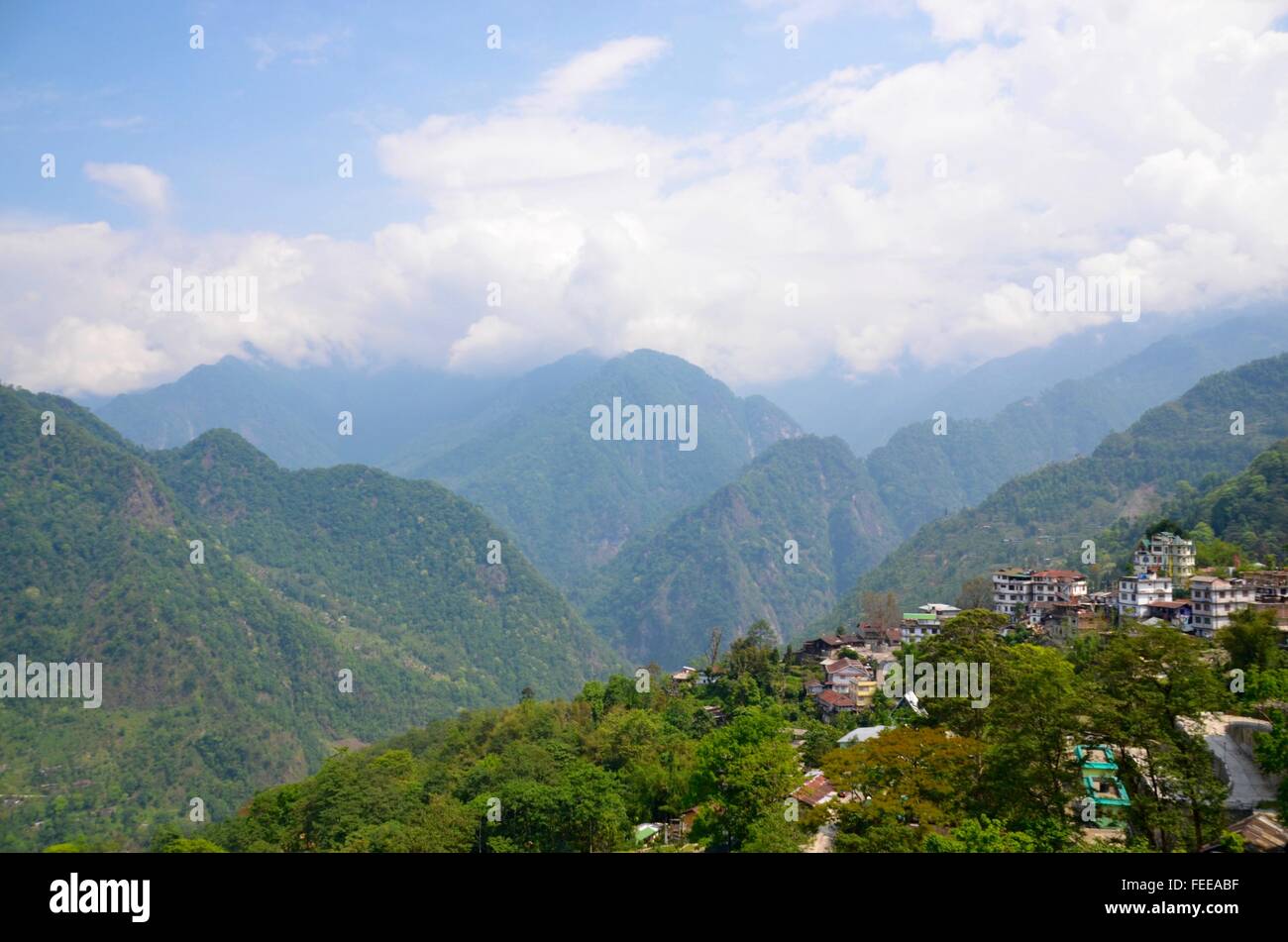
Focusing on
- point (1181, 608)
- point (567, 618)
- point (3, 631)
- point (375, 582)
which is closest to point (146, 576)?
point (3, 631)

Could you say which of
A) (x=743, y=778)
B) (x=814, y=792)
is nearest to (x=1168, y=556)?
(x=814, y=792)

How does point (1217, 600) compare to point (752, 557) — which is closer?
point (1217, 600)

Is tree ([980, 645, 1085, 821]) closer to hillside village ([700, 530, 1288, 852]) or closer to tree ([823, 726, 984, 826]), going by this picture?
hillside village ([700, 530, 1288, 852])

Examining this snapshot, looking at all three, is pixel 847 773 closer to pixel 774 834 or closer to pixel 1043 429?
pixel 774 834

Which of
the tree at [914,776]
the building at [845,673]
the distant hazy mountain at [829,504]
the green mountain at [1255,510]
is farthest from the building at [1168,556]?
the distant hazy mountain at [829,504]

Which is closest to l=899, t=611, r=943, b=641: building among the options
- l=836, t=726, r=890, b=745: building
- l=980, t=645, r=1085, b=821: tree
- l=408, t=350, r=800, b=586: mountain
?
l=836, t=726, r=890, b=745: building
